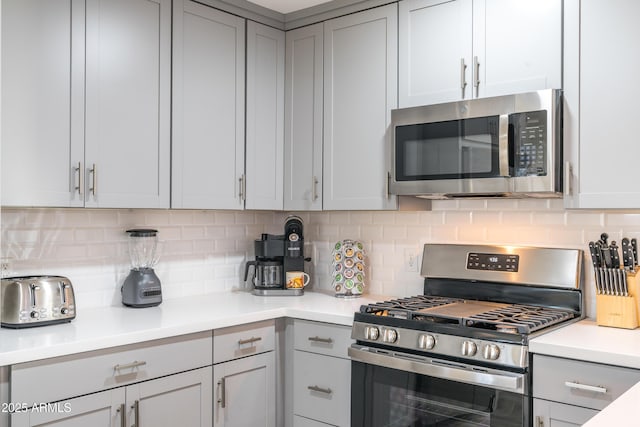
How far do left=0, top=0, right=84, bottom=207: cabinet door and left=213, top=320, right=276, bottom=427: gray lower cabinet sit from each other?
87 centimetres

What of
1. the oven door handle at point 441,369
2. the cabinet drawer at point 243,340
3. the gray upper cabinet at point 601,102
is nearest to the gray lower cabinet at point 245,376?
the cabinet drawer at point 243,340

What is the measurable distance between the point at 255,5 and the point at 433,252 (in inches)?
62.4

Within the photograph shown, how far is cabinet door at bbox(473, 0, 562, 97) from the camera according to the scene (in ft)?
7.77

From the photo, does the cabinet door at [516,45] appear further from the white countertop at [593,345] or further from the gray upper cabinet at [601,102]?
the white countertop at [593,345]

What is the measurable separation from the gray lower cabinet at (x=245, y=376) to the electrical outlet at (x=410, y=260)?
794 mm

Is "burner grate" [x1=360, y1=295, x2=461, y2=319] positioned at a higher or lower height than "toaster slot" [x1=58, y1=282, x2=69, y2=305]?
lower

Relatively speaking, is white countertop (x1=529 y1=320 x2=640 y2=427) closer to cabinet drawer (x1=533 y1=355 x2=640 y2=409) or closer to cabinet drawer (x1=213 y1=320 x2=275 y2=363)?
cabinet drawer (x1=533 y1=355 x2=640 y2=409)

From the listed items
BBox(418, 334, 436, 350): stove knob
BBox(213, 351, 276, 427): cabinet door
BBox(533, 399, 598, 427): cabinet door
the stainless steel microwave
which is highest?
the stainless steel microwave

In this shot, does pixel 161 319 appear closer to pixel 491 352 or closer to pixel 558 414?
pixel 491 352

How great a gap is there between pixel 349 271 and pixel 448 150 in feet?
2.90

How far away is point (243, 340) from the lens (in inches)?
105

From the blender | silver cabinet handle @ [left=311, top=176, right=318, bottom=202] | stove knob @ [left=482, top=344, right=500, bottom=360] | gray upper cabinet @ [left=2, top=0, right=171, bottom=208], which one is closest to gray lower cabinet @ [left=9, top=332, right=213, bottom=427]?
the blender

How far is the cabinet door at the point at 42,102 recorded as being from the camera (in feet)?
7.18

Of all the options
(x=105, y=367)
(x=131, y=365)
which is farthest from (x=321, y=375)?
(x=105, y=367)
